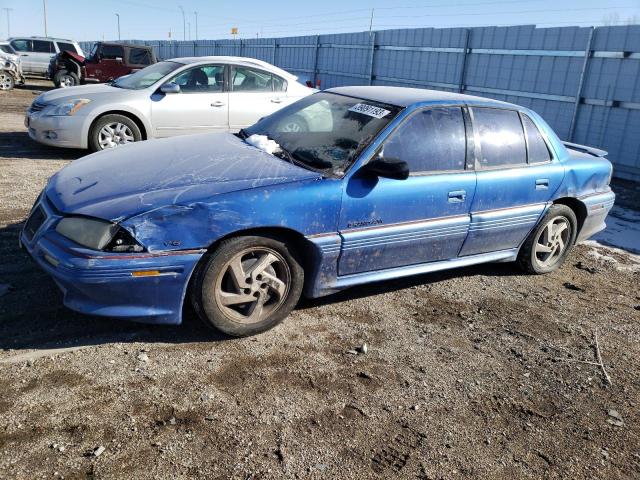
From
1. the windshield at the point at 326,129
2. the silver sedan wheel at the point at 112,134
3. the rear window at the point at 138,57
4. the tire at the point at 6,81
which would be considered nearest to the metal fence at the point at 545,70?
the windshield at the point at 326,129

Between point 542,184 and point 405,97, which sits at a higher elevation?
point 405,97

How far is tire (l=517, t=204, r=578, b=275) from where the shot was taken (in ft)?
16.1

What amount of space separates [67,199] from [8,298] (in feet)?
3.05

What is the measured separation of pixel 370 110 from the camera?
415cm

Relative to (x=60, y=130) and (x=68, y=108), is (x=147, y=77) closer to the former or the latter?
(x=68, y=108)

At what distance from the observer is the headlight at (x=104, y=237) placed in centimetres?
301

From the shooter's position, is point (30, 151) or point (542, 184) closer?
point (542, 184)

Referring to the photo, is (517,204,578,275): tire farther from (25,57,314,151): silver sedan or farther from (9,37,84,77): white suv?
(9,37,84,77): white suv

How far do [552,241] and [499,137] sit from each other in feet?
4.05

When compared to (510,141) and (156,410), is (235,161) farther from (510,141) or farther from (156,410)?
A: (510,141)

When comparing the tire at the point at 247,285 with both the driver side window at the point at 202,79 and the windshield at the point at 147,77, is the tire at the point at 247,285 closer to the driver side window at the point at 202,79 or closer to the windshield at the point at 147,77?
the driver side window at the point at 202,79

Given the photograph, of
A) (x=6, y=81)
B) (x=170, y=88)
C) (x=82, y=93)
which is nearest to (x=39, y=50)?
(x=6, y=81)

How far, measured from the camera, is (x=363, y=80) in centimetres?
1580

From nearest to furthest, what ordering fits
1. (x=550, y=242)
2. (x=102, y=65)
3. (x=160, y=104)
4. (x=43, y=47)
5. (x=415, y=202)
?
(x=415, y=202) < (x=550, y=242) < (x=160, y=104) < (x=102, y=65) < (x=43, y=47)
